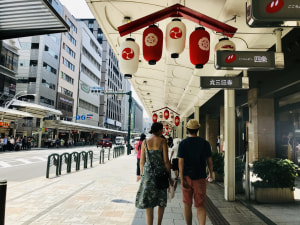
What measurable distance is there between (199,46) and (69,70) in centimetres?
4657

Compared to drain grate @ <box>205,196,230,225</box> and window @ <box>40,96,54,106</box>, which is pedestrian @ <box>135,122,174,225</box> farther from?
window @ <box>40,96,54,106</box>

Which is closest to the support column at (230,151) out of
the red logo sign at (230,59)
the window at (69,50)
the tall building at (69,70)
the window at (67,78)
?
the red logo sign at (230,59)

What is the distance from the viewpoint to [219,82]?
4598 millimetres

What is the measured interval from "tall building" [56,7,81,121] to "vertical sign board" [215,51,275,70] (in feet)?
137

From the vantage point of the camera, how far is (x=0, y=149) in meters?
23.7

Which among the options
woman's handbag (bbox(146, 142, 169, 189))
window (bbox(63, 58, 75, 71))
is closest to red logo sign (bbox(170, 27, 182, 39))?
woman's handbag (bbox(146, 142, 169, 189))

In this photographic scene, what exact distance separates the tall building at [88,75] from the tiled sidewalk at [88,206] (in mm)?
45365

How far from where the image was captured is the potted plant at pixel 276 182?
533cm

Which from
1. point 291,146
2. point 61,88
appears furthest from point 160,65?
point 61,88

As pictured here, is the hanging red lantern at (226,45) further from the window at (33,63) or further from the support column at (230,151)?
the window at (33,63)

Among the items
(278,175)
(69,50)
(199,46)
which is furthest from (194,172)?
(69,50)

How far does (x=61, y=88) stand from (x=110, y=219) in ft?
140

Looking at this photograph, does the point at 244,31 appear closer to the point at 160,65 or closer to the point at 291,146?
the point at 160,65

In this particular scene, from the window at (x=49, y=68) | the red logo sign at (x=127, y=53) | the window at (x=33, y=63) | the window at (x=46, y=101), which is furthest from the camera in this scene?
the window at (x=49, y=68)
